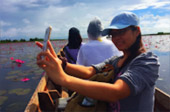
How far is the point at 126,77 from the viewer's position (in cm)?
83

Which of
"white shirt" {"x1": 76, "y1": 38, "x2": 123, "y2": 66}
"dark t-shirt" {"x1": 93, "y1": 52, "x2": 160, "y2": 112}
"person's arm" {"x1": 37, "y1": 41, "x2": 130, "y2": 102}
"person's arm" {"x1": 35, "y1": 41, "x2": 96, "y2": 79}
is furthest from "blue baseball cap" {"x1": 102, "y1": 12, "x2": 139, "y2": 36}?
"white shirt" {"x1": 76, "y1": 38, "x2": 123, "y2": 66}

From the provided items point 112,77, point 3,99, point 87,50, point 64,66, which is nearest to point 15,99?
point 3,99

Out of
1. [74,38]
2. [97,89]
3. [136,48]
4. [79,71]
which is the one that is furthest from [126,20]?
[74,38]

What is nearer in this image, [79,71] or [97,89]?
[97,89]

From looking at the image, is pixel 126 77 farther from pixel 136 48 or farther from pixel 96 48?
pixel 96 48

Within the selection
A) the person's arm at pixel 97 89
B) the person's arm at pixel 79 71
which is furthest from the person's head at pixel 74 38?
the person's arm at pixel 97 89

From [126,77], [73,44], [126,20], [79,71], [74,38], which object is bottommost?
[79,71]

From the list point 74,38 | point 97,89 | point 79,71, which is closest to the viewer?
point 97,89

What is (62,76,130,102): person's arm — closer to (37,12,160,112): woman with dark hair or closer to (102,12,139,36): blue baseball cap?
(37,12,160,112): woman with dark hair

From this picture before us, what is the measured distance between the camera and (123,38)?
3.40ft

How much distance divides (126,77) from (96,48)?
1.34 m

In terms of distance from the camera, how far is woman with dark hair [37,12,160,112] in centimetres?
80

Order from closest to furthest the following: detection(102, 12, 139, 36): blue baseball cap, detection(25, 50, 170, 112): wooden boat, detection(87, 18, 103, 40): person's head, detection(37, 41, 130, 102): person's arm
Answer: detection(37, 41, 130, 102): person's arm < detection(102, 12, 139, 36): blue baseball cap < detection(25, 50, 170, 112): wooden boat < detection(87, 18, 103, 40): person's head

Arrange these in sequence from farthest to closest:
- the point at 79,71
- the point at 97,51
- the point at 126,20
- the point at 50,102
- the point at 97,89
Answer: the point at 50,102 < the point at 97,51 < the point at 79,71 < the point at 126,20 < the point at 97,89
